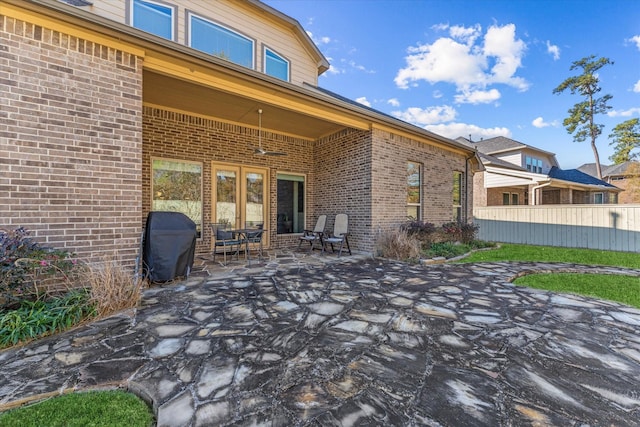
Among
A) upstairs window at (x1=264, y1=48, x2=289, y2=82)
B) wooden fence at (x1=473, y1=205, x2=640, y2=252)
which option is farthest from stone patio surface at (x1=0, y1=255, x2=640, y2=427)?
wooden fence at (x1=473, y1=205, x2=640, y2=252)

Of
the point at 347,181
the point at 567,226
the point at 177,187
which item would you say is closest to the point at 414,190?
the point at 347,181

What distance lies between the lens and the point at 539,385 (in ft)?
5.81

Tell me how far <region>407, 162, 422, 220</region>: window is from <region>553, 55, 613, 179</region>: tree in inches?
900

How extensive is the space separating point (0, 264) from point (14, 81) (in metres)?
2.11

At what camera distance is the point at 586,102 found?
21656mm

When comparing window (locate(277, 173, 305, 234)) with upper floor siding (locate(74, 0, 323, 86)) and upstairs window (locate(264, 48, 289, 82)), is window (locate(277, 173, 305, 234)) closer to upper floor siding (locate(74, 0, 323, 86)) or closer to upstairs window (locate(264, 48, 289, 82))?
upstairs window (locate(264, 48, 289, 82))

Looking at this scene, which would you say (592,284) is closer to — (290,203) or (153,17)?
(290,203)

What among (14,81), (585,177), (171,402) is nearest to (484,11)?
(14,81)

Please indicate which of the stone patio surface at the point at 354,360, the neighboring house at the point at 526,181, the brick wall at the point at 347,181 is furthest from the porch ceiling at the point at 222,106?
the neighboring house at the point at 526,181

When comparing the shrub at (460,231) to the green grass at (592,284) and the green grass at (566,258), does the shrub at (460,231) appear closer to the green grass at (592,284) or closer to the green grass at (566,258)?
the green grass at (566,258)

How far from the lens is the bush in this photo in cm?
266

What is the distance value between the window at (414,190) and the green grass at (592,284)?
3419mm

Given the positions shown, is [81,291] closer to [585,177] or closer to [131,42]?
[131,42]

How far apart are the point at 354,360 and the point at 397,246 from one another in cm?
473
